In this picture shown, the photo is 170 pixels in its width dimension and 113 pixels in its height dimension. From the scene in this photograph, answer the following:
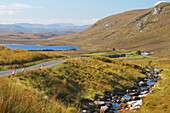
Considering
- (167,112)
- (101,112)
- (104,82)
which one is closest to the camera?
(167,112)

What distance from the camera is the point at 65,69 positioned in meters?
38.4

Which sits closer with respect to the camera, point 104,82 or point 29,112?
point 29,112

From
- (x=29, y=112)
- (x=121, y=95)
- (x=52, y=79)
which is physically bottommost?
(x=121, y=95)

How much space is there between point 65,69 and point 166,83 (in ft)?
78.4

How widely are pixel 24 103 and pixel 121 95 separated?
27552mm

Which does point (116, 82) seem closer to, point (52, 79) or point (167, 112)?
point (52, 79)

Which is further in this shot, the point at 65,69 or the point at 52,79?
A: the point at 65,69

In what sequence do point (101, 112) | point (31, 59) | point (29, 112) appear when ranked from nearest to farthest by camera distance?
point (29, 112), point (101, 112), point (31, 59)

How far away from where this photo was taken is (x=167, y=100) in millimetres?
24453

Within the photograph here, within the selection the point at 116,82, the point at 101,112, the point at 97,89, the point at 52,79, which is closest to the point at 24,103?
the point at 101,112

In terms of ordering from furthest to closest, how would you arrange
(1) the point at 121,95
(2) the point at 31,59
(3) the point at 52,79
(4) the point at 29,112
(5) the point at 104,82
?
(2) the point at 31,59 < (5) the point at 104,82 < (1) the point at 121,95 < (3) the point at 52,79 < (4) the point at 29,112

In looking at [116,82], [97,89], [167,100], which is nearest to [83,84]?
[97,89]

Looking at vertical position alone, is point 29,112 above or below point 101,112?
above

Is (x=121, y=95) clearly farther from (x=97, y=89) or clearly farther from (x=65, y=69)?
(x=65, y=69)
